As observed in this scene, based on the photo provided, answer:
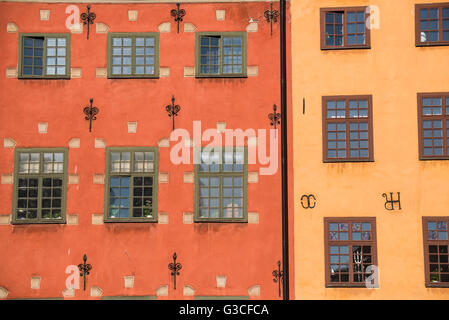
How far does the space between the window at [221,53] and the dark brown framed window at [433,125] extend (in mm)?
4862

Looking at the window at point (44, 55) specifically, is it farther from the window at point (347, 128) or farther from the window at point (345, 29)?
the window at point (347, 128)

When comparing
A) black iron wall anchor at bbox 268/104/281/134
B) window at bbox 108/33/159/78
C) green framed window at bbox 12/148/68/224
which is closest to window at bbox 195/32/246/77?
window at bbox 108/33/159/78

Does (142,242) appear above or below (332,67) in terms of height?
below

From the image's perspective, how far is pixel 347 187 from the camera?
58.6 ft

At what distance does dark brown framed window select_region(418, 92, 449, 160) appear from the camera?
1783cm

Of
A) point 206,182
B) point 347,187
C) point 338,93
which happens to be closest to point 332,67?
point 338,93

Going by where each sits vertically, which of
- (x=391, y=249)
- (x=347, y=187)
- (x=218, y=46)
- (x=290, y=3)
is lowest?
(x=391, y=249)

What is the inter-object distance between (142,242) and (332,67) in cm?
682

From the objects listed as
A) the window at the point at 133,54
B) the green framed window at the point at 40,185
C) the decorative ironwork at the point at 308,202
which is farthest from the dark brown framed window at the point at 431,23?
the green framed window at the point at 40,185

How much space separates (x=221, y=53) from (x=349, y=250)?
6.19 metres

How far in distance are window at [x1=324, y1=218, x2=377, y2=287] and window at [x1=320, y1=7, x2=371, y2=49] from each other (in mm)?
4706

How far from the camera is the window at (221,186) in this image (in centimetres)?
1795
